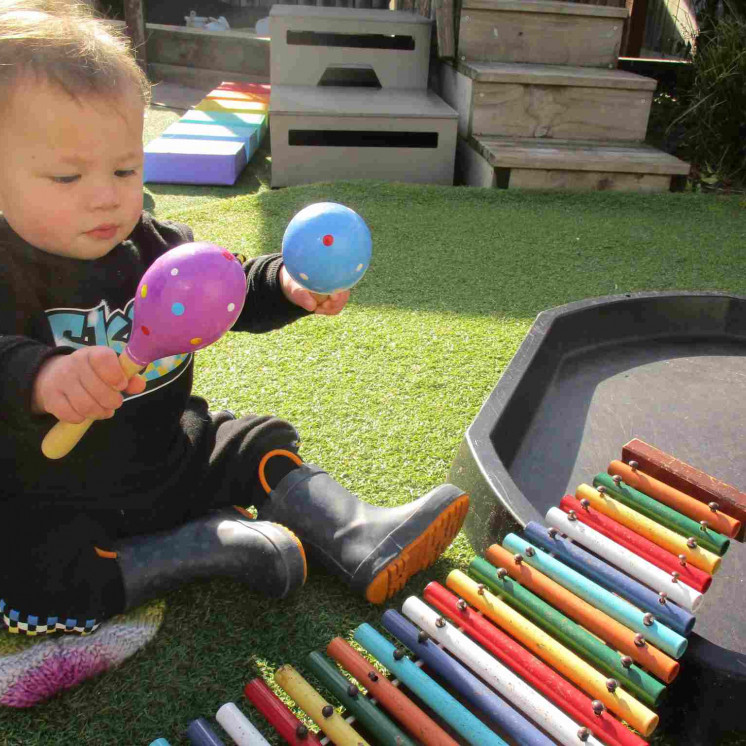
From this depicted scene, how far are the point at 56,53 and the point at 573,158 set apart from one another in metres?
2.76

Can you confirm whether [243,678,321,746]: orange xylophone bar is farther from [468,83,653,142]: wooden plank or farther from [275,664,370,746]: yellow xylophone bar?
[468,83,653,142]: wooden plank

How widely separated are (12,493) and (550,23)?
3561 mm

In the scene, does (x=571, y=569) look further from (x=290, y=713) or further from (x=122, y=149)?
(x=122, y=149)

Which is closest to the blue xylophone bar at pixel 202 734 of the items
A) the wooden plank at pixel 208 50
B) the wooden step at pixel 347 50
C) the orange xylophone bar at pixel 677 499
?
the orange xylophone bar at pixel 677 499

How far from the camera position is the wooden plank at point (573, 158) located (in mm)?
3312

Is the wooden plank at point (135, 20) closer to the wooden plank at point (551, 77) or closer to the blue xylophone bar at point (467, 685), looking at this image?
the wooden plank at point (551, 77)

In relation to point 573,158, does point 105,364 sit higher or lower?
higher

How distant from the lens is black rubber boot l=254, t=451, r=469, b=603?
1210 millimetres

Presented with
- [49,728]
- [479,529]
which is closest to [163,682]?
[49,728]

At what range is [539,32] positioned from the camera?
3807 mm

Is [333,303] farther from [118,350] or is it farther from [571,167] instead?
[571,167]

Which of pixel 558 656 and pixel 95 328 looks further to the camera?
pixel 95 328

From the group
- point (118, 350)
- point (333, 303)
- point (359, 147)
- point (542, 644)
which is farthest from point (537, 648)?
point (359, 147)

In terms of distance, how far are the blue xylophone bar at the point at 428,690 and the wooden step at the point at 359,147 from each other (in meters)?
2.77
